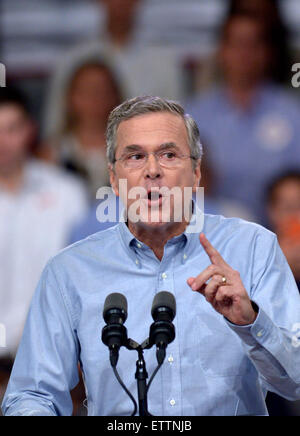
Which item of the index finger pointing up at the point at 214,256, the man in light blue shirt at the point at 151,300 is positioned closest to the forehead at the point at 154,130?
the man in light blue shirt at the point at 151,300

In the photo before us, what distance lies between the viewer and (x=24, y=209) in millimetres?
2953

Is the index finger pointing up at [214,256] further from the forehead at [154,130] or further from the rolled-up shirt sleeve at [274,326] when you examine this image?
the forehead at [154,130]

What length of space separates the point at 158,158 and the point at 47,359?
0.54 metres

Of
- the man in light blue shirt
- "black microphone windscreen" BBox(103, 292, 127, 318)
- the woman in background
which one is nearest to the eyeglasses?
the man in light blue shirt

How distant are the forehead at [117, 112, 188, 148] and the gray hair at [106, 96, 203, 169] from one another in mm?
14

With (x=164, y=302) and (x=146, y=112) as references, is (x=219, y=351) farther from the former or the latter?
(x=146, y=112)

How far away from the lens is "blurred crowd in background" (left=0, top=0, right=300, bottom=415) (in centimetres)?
294

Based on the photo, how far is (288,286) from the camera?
176cm

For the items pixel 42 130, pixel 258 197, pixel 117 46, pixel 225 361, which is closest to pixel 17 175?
pixel 42 130
